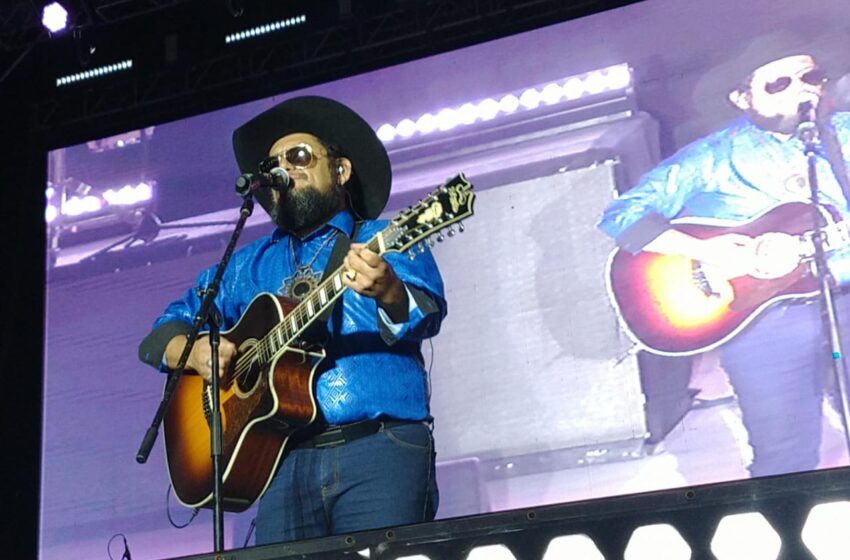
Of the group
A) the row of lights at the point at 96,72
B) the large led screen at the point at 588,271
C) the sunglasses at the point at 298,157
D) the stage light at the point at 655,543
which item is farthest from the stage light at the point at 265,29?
the stage light at the point at 655,543

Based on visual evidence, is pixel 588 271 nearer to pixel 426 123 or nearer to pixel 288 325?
pixel 426 123

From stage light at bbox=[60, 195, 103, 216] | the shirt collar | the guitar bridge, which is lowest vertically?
the guitar bridge

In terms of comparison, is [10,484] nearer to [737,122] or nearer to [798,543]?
[737,122]

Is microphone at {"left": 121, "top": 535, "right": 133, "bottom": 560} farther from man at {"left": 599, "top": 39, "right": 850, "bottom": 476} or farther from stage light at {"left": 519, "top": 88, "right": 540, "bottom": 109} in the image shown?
stage light at {"left": 519, "top": 88, "right": 540, "bottom": 109}

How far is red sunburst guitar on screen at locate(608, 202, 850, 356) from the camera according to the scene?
4016 millimetres

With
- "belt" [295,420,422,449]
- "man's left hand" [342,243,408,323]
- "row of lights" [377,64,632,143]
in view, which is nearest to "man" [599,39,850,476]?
"row of lights" [377,64,632,143]

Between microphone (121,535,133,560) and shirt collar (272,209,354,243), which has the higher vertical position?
shirt collar (272,209,354,243)

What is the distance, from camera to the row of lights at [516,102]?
14.9 feet

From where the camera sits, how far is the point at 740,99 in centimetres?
431

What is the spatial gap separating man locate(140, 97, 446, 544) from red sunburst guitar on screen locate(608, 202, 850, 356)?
1.19 m

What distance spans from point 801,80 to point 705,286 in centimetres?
84

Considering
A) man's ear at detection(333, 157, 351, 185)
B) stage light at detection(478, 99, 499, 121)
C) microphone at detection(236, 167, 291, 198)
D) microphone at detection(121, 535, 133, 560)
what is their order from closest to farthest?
microphone at detection(236, 167, 291, 198) → man's ear at detection(333, 157, 351, 185) → microphone at detection(121, 535, 133, 560) → stage light at detection(478, 99, 499, 121)

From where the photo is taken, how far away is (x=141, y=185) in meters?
5.20

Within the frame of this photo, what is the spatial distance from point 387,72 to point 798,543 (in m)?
3.66
